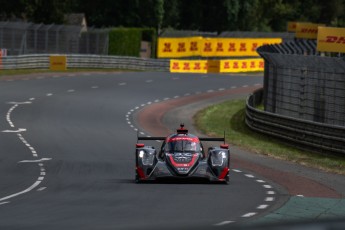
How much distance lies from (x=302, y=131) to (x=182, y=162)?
1112 cm

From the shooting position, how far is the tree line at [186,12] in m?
91.2

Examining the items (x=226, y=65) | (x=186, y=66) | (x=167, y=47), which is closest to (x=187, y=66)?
(x=186, y=66)

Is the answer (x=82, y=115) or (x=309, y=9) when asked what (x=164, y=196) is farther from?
(x=309, y=9)

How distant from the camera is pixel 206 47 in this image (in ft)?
275

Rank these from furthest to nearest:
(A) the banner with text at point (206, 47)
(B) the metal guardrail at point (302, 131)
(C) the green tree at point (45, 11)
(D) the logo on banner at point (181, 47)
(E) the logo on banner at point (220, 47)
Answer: (C) the green tree at point (45, 11), (E) the logo on banner at point (220, 47), (D) the logo on banner at point (181, 47), (A) the banner with text at point (206, 47), (B) the metal guardrail at point (302, 131)

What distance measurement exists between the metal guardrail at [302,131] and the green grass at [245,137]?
9.4 inches

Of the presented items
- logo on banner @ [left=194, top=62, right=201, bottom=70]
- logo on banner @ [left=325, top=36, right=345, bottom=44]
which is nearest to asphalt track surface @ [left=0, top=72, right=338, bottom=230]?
logo on banner @ [left=325, top=36, right=345, bottom=44]

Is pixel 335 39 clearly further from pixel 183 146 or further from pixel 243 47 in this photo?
pixel 243 47

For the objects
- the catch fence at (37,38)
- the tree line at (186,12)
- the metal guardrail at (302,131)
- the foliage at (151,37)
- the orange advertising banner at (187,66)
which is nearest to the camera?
the metal guardrail at (302,131)

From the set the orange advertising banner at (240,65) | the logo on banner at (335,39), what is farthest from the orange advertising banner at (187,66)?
the logo on banner at (335,39)

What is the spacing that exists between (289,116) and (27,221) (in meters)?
21.3

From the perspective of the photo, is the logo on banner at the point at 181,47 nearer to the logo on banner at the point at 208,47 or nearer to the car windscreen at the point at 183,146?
the logo on banner at the point at 208,47

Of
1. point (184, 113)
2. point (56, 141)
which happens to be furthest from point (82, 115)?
point (56, 141)

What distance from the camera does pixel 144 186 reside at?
74.3ft
